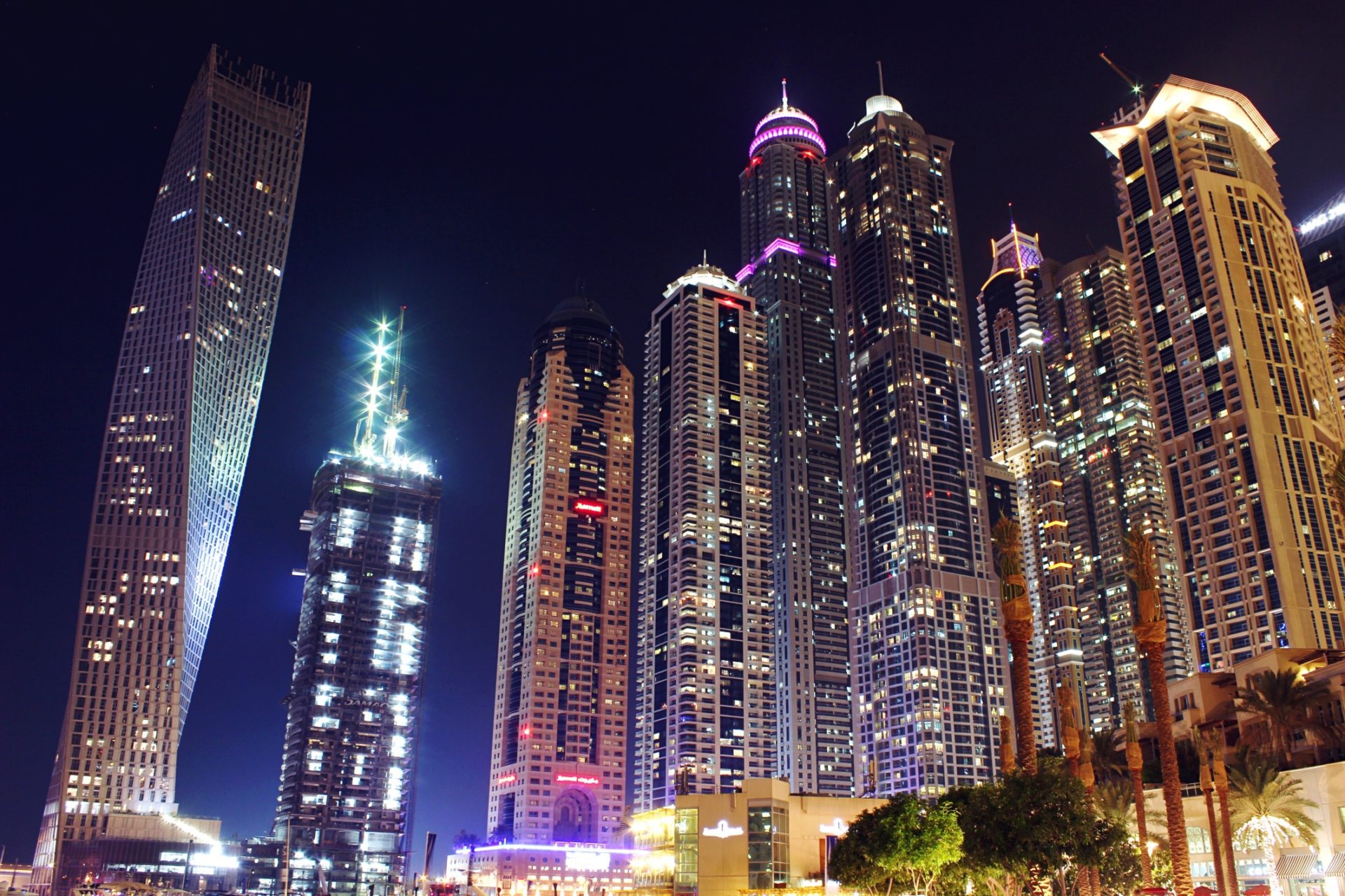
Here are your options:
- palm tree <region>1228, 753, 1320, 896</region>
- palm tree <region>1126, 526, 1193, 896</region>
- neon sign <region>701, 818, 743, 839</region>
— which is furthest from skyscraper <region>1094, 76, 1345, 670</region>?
palm tree <region>1126, 526, 1193, 896</region>

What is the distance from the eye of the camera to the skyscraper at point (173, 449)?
6260 inches

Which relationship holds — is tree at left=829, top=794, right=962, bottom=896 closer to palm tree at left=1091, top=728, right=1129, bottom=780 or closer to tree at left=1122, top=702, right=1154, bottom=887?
tree at left=1122, top=702, right=1154, bottom=887

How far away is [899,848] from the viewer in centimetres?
6309

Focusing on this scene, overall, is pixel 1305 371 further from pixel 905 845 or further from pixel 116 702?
pixel 116 702

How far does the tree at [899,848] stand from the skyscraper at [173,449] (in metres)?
128

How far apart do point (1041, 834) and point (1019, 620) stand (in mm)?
10999

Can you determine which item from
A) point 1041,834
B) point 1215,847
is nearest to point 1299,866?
point 1215,847

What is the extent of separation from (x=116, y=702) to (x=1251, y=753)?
500 ft

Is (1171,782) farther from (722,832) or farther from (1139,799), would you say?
(722,832)

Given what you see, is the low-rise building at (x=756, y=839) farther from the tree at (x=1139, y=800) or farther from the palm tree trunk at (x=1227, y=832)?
the palm tree trunk at (x=1227, y=832)

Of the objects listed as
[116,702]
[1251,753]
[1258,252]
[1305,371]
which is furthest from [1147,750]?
[116,702]

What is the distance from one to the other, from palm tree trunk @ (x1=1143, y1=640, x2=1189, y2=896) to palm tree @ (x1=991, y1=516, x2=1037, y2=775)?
7.01 meters

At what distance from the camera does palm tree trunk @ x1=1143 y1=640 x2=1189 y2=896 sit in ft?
155

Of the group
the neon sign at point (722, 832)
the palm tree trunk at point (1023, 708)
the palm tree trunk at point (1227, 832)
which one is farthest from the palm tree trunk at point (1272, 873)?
the neon sign at point (722, 832)
